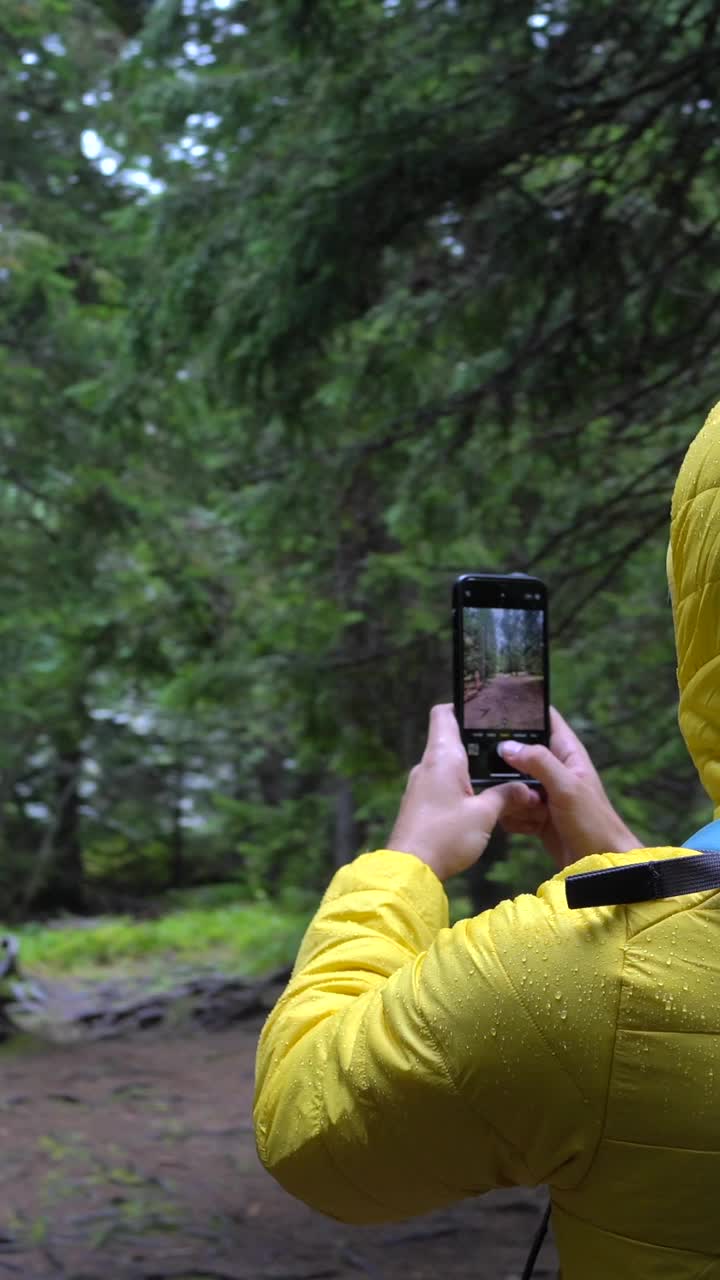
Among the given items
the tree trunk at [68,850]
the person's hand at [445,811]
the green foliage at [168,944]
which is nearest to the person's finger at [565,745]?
the person's hand at [445,811]

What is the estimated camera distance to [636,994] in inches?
40.9

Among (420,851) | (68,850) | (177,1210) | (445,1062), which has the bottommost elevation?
(68,850)

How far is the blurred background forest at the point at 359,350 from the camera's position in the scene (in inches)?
194

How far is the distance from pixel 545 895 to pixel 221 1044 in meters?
9.49

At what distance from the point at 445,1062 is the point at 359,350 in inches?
235

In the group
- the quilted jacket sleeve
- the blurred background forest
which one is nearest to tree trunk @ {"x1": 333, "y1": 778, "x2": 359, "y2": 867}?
the blurred background forest

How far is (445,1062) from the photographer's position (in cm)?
108

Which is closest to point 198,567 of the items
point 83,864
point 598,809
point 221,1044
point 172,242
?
point 172,242

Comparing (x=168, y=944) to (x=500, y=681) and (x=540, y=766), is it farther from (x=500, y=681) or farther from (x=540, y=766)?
(x=540, y=766)

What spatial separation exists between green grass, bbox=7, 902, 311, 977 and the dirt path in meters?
11.5

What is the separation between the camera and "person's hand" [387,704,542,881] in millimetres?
1392

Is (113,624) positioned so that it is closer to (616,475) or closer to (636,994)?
(616,475)

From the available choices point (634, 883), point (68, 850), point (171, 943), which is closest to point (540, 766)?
point (634, 883)

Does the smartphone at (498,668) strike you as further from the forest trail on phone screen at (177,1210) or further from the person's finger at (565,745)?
the forest trail on phone screen at (177,1210)
